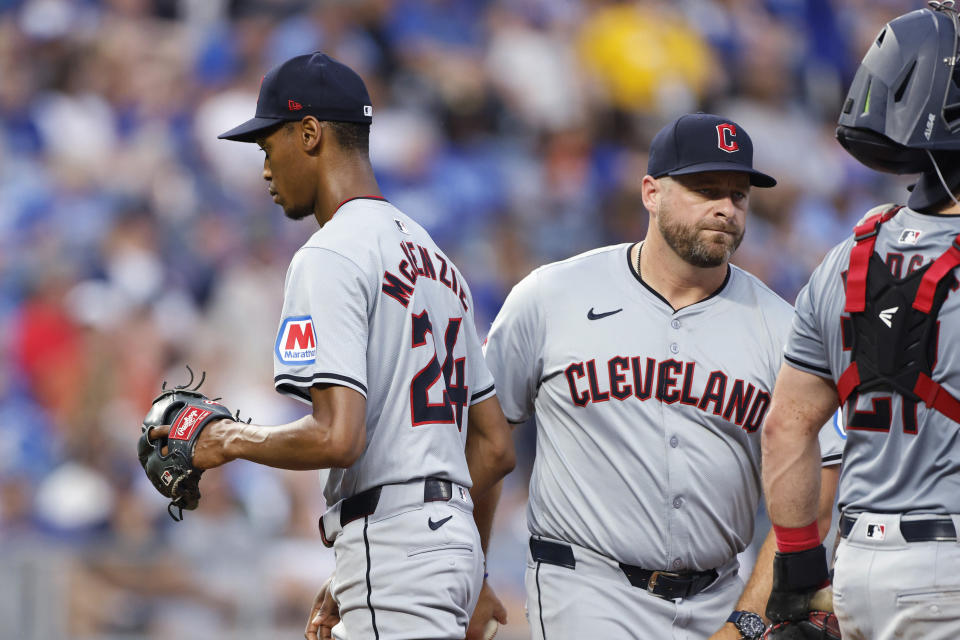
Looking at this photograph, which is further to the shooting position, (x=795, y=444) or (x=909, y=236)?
(x=795, y=444)

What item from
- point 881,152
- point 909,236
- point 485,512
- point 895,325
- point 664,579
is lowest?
point 664,579

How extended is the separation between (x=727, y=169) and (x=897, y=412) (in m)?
1.31

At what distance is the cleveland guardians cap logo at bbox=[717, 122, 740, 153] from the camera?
4281mm

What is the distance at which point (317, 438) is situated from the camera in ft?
11.1

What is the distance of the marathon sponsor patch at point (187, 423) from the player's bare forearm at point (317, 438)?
14 cm

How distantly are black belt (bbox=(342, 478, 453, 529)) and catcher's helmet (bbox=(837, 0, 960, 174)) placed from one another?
139cm

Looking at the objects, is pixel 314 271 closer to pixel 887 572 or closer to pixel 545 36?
pixel 887 572

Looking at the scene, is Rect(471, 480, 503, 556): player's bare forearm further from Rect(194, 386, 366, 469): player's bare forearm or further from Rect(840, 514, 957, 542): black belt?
Rect(840, 514, 957, 542): black belt

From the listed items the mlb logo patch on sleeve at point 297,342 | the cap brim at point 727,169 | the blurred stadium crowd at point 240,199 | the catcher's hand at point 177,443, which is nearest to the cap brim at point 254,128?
the mlb logo patch on sleeve at point 297,342

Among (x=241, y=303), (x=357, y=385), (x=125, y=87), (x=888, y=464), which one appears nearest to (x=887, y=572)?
(x=888, y=464)

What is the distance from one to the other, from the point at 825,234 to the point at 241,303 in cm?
511

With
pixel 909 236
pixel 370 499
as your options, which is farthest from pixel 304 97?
pixel 909 236

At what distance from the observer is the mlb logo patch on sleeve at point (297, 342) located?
3.47m

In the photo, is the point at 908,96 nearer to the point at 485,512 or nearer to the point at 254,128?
the point at 254,128
